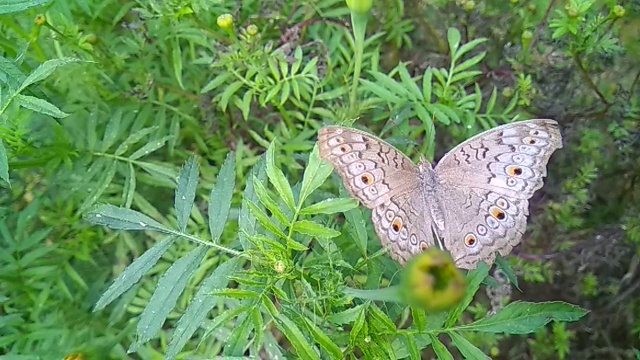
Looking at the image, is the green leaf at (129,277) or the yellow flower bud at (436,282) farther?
the green leaf at (129,277)

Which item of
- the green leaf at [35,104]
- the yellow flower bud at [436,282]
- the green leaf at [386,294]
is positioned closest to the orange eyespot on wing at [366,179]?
the green leaf at [386,294]

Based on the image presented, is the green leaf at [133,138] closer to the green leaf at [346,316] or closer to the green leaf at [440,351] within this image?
the green leaf at [346,316]

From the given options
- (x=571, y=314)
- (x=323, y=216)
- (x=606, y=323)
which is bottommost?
(x=606, y=323)

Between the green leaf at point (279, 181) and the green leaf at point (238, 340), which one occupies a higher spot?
the green leaf at point (279, 181)

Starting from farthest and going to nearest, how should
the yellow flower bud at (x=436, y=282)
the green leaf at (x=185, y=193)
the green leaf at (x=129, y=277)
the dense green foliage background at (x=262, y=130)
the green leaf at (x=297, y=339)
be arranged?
1. the dense green foliage background at (x=262, y=130)
2. the green leaf at (x=185, y=193)
3. the green leaf at (x=129, y=277)
4. the green leaf at (x=297, y=339)
5. the yellow flower bud at (x=436, y=282)

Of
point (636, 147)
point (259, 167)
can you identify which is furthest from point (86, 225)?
point (636, 147)

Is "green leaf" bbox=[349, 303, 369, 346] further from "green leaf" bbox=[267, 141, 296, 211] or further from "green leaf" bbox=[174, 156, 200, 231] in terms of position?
"green leaf" bbox=[174, 156, 200, 231]

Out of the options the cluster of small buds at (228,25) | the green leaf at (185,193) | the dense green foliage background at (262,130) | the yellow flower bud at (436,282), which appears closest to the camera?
the yellow flower bud at (436,282)

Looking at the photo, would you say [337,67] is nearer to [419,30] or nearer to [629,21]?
[419,30]
